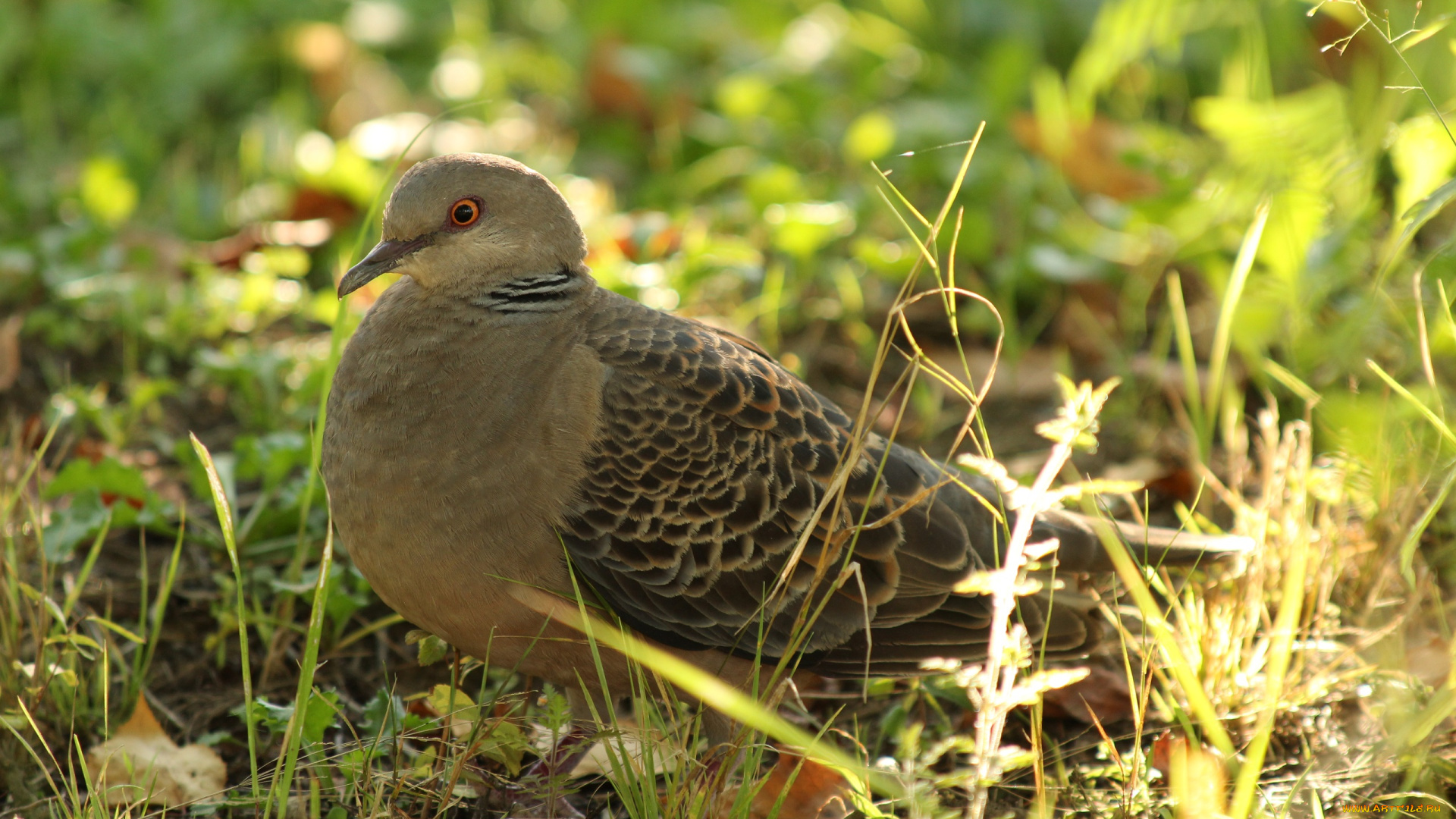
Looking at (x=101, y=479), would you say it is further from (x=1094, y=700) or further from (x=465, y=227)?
(x=1094, y=700)

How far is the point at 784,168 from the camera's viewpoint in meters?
4.97

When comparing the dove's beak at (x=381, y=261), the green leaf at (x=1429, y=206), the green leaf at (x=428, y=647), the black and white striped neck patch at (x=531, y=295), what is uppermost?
the green leaf at (x=1429, y=206)

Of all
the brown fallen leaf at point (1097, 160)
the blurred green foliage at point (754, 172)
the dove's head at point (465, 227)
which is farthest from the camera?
the brown fallen leaf at point (1097, 160)

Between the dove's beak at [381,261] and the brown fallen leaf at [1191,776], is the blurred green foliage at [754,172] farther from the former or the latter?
the brown fallen leaf at [1191,776]

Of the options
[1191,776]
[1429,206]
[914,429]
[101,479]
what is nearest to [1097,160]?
[914,429]

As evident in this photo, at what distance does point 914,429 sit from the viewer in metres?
4.30

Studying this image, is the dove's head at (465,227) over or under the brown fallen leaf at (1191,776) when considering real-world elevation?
over

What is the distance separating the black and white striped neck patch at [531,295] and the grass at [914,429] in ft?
1.22

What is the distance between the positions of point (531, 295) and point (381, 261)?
36 centimetres

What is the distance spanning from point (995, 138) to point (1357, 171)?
236 centimetres

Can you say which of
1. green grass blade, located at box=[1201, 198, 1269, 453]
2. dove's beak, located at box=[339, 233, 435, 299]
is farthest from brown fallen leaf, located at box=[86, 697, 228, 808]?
green grass blade, located at box=[1201, 198, 1269, 453]

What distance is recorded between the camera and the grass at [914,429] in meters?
2.56

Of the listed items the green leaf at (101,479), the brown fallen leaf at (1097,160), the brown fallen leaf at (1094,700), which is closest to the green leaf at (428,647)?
the green leaf at (101,479)

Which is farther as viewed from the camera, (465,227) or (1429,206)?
(465,227)
